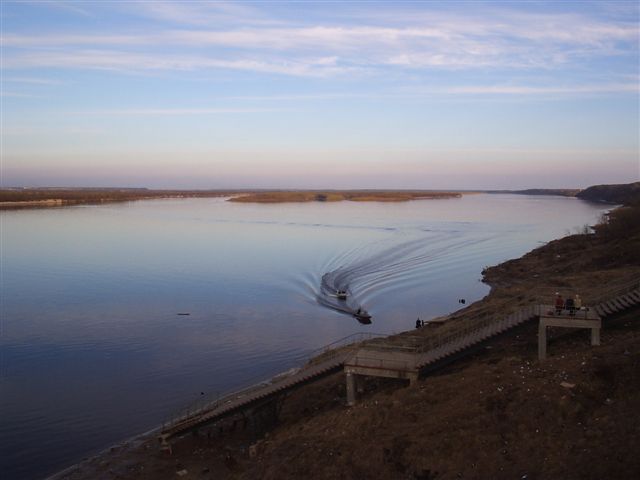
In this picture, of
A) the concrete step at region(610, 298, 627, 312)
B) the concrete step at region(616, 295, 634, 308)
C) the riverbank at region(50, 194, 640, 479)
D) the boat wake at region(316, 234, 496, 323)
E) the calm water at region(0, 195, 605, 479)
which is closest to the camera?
A: the riverbank at region(50, 194, 640, 479)

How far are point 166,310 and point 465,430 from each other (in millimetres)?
27169

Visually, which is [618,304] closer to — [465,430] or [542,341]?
[542,341]

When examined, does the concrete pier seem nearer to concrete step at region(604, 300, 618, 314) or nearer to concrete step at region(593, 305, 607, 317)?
concrete step at region(593, 305, 607, 317)

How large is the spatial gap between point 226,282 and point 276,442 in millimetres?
30534

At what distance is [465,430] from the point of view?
14836 mm

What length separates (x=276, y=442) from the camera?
18.5 metres

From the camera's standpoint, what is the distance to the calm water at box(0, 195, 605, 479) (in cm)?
2303

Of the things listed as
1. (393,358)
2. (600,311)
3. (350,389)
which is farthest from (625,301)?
(350,389)

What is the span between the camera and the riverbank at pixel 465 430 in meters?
13.5

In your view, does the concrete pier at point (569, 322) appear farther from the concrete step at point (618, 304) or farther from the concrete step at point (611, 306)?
the concrete step at point (618, 304)

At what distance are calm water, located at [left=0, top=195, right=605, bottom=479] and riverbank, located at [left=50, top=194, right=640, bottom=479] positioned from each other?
3599 millimetres

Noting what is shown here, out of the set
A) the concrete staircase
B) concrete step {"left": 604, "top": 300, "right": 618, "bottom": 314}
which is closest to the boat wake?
the concrete staircase

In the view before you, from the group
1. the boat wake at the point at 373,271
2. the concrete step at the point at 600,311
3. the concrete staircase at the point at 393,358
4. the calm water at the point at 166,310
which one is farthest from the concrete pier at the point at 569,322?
the boat wake at the point at 373,271

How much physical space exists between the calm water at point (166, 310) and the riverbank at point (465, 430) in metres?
3.60
